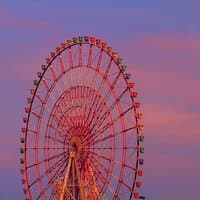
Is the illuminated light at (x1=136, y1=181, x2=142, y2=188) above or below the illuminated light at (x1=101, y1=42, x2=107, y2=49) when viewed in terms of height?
below

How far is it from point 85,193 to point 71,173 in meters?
2.94

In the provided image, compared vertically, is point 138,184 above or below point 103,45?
below

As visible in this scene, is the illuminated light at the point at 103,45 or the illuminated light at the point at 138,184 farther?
the illuminated light at the point at 103,45

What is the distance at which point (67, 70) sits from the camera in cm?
8362

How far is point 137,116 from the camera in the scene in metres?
78.1

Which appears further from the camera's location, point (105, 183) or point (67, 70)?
point (67, 70)

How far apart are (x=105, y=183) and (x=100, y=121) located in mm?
5429

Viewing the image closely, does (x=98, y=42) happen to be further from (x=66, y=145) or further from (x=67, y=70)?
(x=66, y=145)

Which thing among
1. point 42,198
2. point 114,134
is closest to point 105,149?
point 114,134

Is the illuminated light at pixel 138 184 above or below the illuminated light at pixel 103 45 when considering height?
below

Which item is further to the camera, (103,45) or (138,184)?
(103,45)

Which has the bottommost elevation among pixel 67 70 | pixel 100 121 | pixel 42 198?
pixel 42 198

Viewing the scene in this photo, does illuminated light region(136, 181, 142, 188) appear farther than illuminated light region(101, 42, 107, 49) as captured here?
No

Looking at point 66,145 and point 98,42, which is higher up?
point 98,42
